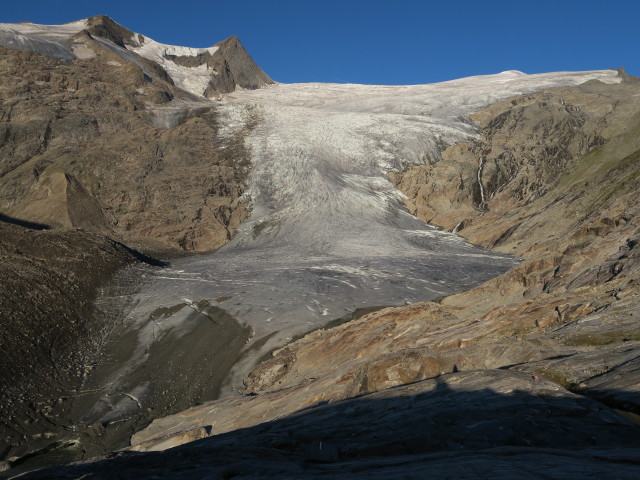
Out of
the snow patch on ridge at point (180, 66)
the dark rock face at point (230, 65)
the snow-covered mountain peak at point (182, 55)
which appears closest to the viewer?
the snow-covered mountain peak at point (182, 55)

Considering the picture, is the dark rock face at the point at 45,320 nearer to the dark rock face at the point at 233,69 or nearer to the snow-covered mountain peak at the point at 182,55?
the snow-covered mountain peak at the point at 182,55

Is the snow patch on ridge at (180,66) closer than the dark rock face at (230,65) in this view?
Yes

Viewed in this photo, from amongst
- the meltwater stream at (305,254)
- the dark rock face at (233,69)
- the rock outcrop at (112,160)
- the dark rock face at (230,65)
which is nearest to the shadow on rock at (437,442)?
the meltwater stream at (305,254)

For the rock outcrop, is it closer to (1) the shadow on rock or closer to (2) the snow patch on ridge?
(2) the snow patch on ridge

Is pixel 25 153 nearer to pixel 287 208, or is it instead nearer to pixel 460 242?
pixel 287 208

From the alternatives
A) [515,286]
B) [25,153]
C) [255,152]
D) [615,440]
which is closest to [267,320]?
[515,286]

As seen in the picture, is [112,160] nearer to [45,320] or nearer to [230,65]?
[45,320]

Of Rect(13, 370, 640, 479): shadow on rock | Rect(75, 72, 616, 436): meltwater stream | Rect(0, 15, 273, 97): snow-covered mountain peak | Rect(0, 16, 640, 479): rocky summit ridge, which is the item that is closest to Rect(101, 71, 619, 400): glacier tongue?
Rect(75, 72, 616, 436): meltwater stream
